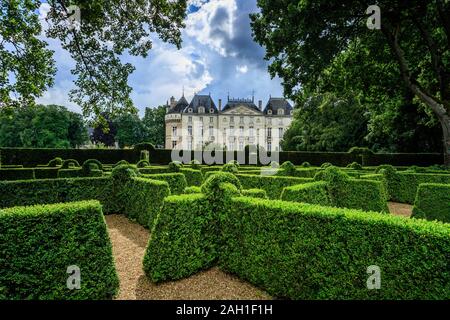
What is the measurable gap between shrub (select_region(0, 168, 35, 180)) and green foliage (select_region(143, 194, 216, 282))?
1339 centimetres

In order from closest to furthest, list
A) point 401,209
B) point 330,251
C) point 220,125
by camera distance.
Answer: point 330,251 → point 401,209 → point 220,125

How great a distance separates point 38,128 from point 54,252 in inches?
2195

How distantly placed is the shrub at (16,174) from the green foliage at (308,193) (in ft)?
47.3

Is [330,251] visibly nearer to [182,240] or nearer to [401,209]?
[182,240]

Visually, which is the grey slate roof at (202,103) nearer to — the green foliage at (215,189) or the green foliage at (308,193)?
the green foliage at (308,193)

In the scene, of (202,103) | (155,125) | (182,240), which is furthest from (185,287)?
(155,125)

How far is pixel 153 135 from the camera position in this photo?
222 feet

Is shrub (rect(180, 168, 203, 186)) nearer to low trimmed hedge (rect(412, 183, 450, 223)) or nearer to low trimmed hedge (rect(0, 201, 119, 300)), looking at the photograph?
low trimmed hedge (rect(412, 183, 450, 223))

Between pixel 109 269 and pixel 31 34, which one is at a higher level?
pixel 31 34

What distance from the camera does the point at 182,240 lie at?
4766mm

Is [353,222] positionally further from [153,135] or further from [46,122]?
[153,135]

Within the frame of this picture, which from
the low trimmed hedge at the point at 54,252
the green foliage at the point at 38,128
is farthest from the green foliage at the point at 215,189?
the green foliage at the point at 38,128

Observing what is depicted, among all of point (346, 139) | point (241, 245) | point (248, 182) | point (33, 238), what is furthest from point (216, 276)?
point (346, 139)

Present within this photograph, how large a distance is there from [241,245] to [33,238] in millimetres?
3249
